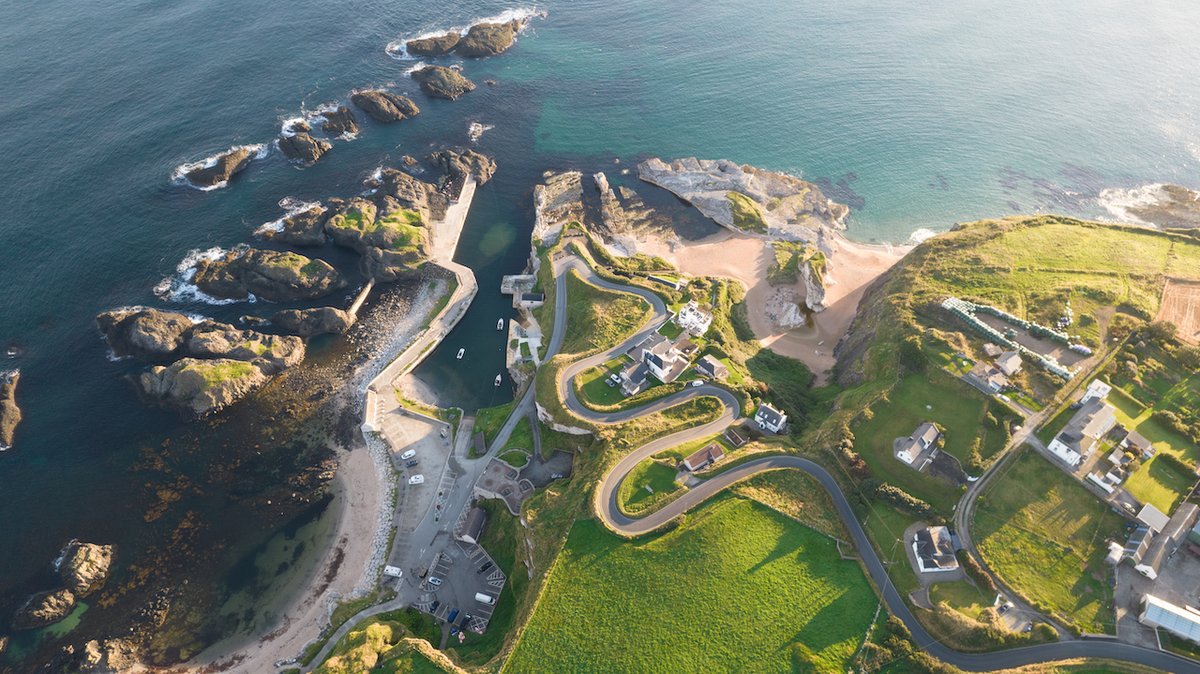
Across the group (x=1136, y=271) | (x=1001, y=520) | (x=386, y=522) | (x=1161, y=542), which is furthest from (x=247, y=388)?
(x=1136, y=271)

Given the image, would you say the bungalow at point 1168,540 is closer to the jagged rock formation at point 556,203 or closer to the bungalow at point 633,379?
the bungalow at point 633,379

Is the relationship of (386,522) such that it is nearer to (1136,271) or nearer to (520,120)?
(520,120)

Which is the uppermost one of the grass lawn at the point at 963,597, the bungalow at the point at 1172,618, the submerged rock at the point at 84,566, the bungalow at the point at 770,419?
the bungalow at the point at 770,419

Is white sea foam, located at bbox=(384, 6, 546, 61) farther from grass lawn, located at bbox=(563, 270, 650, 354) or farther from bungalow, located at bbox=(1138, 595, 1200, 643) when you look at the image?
bungalow, located at bbox=(1138, 595, 1200, 643)

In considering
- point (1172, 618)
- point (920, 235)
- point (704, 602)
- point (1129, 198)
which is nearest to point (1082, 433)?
point (1172, 618)

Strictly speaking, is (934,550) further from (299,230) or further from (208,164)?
(208,164)

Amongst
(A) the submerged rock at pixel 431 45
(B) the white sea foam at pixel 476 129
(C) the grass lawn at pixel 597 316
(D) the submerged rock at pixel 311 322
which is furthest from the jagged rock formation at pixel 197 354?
(A) the submerged rock at pixel 431 45
